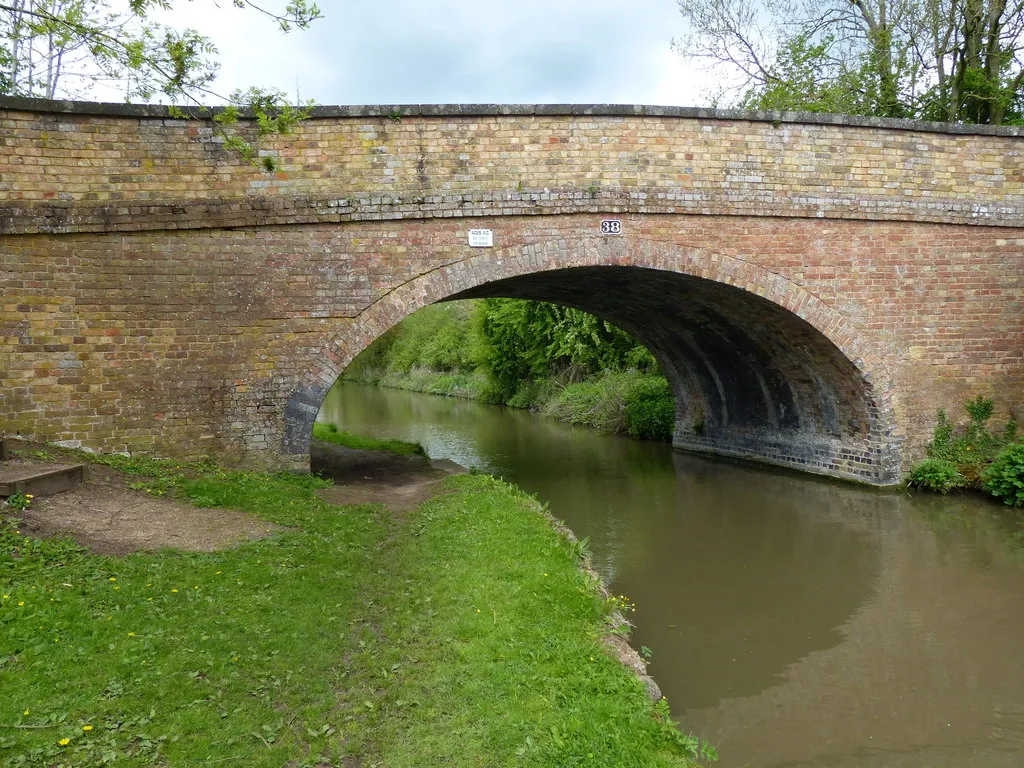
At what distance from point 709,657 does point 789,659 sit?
0.57m

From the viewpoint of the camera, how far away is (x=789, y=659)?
16.6 ft

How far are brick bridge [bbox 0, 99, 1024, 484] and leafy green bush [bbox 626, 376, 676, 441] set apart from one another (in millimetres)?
5618

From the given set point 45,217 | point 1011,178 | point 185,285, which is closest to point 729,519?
point 1011,178

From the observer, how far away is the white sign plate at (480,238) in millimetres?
8852

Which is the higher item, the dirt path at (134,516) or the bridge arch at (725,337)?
the bridge arch at (725,337)

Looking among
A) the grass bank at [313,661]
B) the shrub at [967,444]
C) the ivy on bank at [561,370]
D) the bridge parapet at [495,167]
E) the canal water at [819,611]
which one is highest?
the bridge parapet at [495,167]

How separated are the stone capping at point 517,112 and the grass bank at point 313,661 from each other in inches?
199

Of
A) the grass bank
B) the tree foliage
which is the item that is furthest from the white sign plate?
the tree foliage

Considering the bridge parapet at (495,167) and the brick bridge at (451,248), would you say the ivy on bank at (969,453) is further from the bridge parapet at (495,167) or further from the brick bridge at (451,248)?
the bridge parapet at (495,167)

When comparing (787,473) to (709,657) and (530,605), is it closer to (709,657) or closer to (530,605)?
(709,657)

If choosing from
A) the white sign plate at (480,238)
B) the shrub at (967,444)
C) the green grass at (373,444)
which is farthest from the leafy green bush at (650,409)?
the white sign plate at (480,238)

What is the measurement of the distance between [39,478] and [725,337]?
32.9 feet

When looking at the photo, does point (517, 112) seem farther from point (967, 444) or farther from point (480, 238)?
point (967, 444)

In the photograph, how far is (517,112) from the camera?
351 inches
